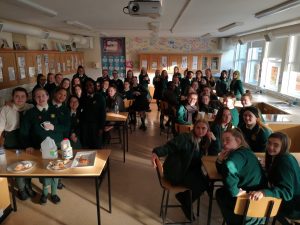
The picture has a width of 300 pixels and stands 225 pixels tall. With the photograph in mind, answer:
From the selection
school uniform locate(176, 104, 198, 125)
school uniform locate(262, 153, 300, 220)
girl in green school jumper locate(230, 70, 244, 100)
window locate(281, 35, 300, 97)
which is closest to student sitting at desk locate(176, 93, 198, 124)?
school uniform locate(176, 104, 198, 125)

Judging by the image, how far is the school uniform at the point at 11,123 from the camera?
3.10m

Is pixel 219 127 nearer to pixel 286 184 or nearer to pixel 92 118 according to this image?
pixel 286 184

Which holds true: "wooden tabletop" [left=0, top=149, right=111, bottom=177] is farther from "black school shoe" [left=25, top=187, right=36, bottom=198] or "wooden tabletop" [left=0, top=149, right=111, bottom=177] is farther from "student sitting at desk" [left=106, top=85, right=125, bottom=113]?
"student sitting at desk" [left=106, top=85, right=125, bottom=113]

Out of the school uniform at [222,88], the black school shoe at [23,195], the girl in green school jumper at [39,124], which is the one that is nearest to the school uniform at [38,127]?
the girl in green school jumper at [39,124]

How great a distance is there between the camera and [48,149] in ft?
9.10

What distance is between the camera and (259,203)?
6.69 feet

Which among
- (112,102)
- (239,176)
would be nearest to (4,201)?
(239,176)

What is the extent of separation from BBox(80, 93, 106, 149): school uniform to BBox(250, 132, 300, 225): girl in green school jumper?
2743 mm

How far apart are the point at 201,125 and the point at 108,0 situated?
2126mm

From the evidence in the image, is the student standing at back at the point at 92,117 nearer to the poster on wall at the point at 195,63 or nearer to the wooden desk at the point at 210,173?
the wooden desk at the point at 210,173

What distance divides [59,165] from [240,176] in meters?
1.81

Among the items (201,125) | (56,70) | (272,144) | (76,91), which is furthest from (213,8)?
(56,70)

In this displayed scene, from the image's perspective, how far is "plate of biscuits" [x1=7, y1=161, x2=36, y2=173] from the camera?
2.50m

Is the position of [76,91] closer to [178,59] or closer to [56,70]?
[56,70]
